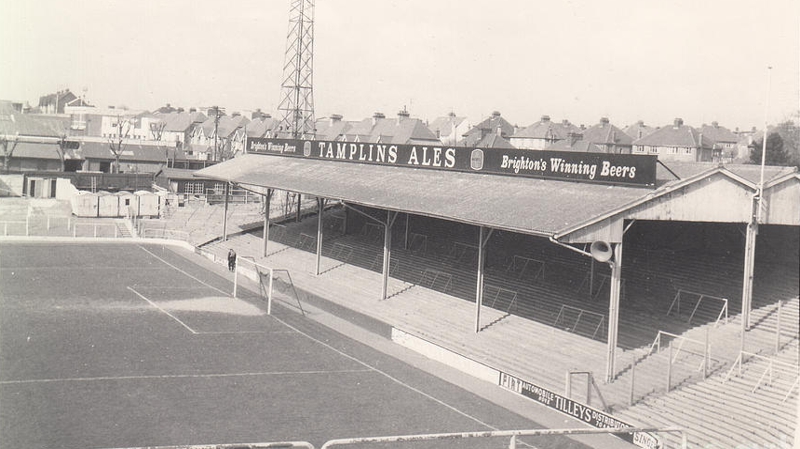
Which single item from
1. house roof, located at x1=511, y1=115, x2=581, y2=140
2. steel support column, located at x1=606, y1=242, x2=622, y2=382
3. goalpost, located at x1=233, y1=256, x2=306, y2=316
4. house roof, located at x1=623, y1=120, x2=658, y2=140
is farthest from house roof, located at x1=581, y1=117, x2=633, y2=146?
steel support column, located at x1=606, y1=242, x2=622, y2=382

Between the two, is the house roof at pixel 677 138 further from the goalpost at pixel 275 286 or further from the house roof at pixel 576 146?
the goalpost at pixel 275 286

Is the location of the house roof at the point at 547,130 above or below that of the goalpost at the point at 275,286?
above

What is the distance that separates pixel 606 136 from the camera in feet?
278

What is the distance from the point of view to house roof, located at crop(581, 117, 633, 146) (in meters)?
84.2

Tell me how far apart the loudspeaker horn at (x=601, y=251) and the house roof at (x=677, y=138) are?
228 feet

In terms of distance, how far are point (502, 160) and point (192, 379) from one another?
1399 centimetres

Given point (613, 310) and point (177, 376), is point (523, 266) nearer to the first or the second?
point (613, 310)

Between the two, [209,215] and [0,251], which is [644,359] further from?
[209,215]

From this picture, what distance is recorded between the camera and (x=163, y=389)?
1894cm

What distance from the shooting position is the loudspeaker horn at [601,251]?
18.5m

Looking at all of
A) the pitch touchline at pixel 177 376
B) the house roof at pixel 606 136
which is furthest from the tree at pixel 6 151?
the house roof at pixel 606 136

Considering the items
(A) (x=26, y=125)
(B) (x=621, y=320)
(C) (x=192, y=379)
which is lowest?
(C) (x=192, y=379)

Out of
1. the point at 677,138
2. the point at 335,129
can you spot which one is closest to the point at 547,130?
the point at 677,138

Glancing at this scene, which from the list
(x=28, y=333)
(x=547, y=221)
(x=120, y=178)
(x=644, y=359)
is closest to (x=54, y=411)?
(x=28, y=333)
